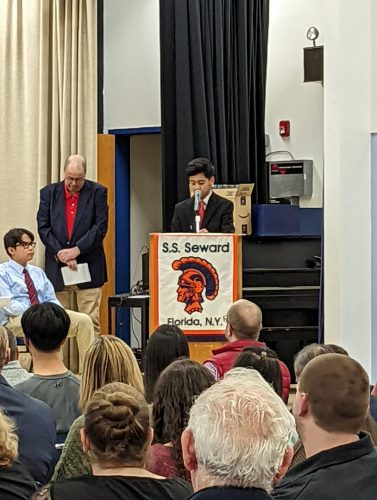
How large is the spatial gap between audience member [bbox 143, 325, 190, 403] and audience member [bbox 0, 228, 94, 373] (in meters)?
2.72

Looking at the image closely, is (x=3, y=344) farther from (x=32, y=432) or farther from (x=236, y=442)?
(x=236, y=442)

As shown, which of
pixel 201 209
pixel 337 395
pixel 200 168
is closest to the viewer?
pixel 337 395

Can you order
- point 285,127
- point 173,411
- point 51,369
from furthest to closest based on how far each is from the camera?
point 285,127
point 51,369
point 173,411

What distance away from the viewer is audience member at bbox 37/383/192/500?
190cm

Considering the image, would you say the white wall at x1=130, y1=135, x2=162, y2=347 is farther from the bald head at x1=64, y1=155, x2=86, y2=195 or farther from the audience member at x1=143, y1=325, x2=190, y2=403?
the audience member at x1=143, y1=325, x2=190, y2=403

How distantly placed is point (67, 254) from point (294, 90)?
9.29 ft

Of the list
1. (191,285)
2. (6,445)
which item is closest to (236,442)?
(6,445)

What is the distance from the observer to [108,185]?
8070mm

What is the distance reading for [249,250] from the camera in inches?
277

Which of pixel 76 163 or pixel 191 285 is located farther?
pixel 76 163

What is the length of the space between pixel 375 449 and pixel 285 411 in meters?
0.44

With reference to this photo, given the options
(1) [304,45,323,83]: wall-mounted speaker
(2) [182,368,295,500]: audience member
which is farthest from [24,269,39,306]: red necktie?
(2) [182,368,295,500]: audience member

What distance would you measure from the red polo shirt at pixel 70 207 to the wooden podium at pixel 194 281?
136 centimetres

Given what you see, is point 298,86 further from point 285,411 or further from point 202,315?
point 285,411
